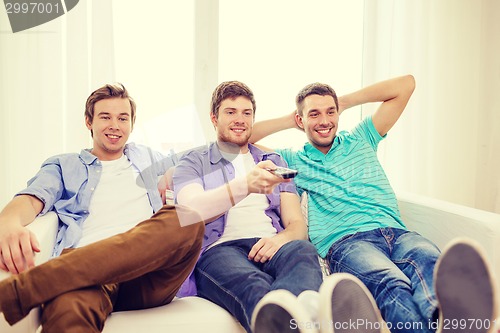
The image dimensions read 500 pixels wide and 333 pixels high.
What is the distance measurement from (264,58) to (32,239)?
1665mm

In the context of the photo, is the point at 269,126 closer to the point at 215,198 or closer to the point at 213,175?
the point at 213,175

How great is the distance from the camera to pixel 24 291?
4.29 ft

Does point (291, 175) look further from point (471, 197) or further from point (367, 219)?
point (471, 197)

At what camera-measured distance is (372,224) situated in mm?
1997

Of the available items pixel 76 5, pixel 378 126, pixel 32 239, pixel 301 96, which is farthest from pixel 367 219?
pixel 76 5

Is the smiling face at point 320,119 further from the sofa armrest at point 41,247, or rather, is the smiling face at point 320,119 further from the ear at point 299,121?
the sofa armrest at point 41,247

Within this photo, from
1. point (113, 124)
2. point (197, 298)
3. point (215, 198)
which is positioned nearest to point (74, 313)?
point (197, 298)

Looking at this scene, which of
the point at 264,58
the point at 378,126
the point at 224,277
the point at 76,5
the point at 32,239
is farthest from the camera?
the point at 264,58

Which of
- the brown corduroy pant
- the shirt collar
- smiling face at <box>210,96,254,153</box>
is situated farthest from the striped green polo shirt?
the brown corduroy pant

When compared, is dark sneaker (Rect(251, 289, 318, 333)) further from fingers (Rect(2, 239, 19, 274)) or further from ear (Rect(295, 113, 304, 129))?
ear (Rect(295, 113, 304, 129))

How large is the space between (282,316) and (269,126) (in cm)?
118

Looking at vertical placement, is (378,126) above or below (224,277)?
above

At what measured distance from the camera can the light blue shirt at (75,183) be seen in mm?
1843

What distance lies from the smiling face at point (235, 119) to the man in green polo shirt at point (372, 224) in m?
0.25
